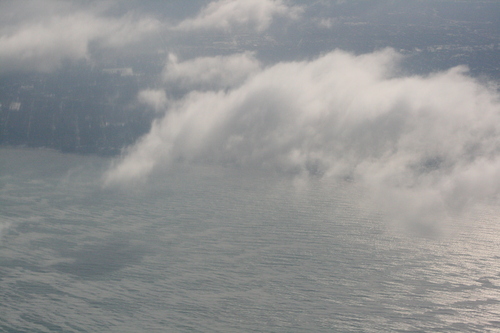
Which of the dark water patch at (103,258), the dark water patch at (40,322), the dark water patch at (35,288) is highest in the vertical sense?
the dark water patch at (103,258)

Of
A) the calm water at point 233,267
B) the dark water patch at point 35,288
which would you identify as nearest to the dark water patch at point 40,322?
the calm water at point 233,267

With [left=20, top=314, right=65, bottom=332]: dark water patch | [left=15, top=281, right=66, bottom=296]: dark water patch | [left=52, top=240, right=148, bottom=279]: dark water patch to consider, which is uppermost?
[left=52, top=240, right=148, bottom=279]: dark water patch

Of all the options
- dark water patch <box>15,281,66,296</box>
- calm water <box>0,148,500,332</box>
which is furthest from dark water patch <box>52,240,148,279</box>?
dark water patch <box>15,281,66,296</box>

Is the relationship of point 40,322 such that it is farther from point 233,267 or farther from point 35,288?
point 233,267

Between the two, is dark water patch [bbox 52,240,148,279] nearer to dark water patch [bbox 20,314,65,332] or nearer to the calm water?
the calm water

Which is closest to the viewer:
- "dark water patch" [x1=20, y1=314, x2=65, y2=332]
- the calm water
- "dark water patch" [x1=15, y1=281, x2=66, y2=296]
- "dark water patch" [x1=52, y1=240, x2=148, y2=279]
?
"dark water patch" [x1=20, y1=314, x2=65, y2=332]

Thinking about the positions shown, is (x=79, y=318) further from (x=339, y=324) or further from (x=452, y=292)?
(x=452, y=292)

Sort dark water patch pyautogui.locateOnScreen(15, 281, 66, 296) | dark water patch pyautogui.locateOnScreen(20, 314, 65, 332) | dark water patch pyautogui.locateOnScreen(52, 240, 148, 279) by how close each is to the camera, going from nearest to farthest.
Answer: dark water patch pyautogui.locateOnScreen(20, 314, 65, 332)
dark water patch pyautogui.locateOnScreen(15, 281, 66, 296)
dark water patch pyautogui.locateOnScreen(52, 240, 148, 279)

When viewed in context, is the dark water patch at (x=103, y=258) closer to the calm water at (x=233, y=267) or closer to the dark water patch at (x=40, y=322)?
the calm water at (x=233, y=267)

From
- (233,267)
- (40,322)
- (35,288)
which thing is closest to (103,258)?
(35,288)
